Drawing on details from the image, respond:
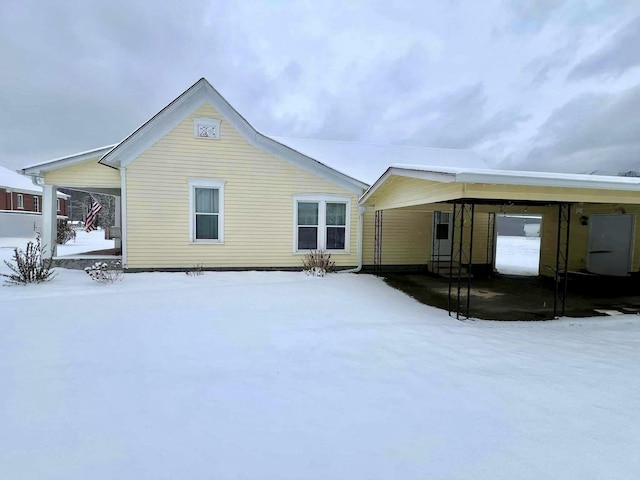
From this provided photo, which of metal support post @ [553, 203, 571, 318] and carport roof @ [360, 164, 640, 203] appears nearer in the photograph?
carport roof @ [360, 164, 640, 203]

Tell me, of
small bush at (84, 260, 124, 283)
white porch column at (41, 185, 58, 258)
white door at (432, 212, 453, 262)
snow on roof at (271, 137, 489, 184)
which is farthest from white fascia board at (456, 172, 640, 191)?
white porch column at (41, 185, 58, 258)

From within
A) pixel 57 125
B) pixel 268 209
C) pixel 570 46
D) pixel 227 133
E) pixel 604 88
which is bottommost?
pixel 268 209

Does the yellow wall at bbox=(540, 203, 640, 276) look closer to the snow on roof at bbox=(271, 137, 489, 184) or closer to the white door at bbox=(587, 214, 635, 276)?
the white door at bbox=(587, 214, 635, 276)

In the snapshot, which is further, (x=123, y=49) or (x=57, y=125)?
(x=57, y=125)

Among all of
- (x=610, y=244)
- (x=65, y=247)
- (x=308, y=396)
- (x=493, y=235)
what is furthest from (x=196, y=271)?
(x=610, y=244)

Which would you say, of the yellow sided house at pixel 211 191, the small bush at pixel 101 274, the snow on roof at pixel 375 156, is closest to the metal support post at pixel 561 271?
the snow on roof at pixel 375 156

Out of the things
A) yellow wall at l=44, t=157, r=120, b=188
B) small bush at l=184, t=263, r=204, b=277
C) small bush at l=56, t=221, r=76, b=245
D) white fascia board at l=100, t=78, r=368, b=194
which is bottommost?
small bush at l=184, t=263, r=204, b=277

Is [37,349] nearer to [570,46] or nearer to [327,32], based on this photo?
[327,32]

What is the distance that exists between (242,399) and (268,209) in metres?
8.29

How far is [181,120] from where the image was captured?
10.2m

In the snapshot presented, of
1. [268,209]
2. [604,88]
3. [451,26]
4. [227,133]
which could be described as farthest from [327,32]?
[604,88]

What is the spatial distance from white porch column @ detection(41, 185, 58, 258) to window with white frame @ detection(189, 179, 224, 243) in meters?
4.62

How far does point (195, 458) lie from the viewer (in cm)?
233

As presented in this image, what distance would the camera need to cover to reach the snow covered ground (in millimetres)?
2318
